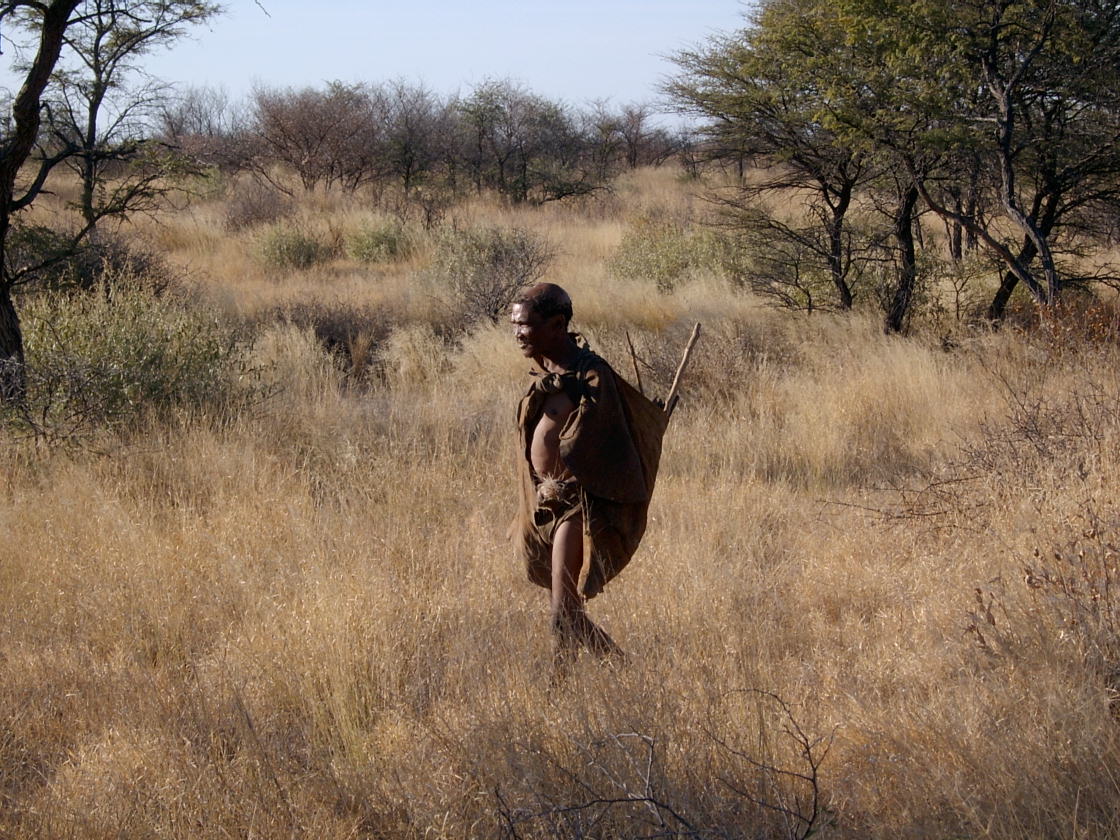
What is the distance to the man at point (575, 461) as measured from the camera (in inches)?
118

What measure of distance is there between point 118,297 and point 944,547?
6.14m

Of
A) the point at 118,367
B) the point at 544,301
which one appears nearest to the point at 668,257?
the point at 118,367

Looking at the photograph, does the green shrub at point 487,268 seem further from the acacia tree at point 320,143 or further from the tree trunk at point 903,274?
the acacia tree at point 320,143

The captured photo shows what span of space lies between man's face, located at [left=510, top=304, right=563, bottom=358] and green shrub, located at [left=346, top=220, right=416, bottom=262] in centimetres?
1271

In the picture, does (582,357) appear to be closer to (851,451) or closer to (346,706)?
(346,706)

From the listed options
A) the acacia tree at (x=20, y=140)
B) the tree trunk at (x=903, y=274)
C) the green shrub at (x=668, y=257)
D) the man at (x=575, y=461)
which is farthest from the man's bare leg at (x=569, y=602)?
the green shrub at (x=668, y=257)

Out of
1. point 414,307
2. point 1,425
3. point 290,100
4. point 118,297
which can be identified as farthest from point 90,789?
point 290,100

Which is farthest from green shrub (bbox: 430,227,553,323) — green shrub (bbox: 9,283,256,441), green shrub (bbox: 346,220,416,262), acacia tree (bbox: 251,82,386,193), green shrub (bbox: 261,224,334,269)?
acacia tree (bbox: 251,82,386,193)

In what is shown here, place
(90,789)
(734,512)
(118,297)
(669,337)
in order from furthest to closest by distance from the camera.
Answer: (669,337) < (118,297) < (734,512) < (90,789)

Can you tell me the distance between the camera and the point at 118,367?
615cm

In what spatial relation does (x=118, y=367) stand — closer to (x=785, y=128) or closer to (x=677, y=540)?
(x=677, y=540)

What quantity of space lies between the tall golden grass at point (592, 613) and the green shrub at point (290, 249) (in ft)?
29.4

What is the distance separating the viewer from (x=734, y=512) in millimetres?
5051

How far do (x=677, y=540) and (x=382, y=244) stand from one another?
12.0 m
